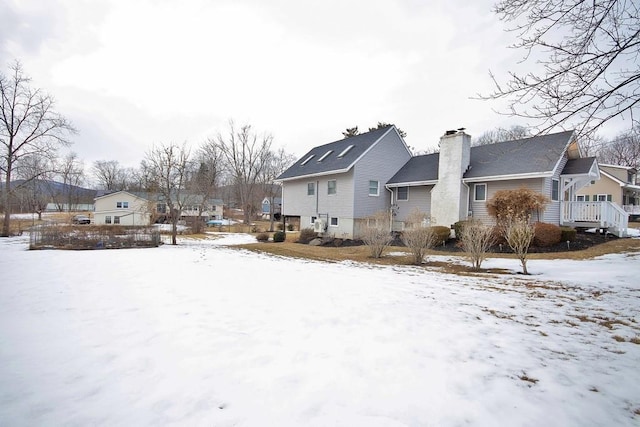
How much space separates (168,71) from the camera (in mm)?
15961

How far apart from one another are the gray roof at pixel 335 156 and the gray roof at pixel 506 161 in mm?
3544

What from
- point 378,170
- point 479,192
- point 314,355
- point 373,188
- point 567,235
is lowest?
point 314,355

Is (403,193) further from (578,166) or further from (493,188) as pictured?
(578,166)

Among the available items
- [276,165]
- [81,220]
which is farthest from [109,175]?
[276,165]

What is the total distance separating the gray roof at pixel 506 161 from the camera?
47.0 ft

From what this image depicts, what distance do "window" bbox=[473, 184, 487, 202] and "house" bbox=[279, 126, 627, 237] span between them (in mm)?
44

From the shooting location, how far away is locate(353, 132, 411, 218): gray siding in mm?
19344

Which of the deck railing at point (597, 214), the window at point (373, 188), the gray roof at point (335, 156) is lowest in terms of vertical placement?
the deck railing at point (597, 214)

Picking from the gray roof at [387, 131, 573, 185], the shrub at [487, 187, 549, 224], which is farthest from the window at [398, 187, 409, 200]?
the shrub at [487, 187, 549, 224]

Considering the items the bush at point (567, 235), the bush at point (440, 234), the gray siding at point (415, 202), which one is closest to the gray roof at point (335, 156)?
the gray siding at point (415, 202)

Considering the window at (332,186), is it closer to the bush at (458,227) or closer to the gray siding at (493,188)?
the bush at (458,227)

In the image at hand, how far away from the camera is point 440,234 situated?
15.2m

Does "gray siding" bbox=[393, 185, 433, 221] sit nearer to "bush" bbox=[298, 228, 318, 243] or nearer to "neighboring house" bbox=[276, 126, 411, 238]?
"neighboring house" bbox=[276, 126, 411, 238]

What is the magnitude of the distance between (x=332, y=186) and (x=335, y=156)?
2.62 m
